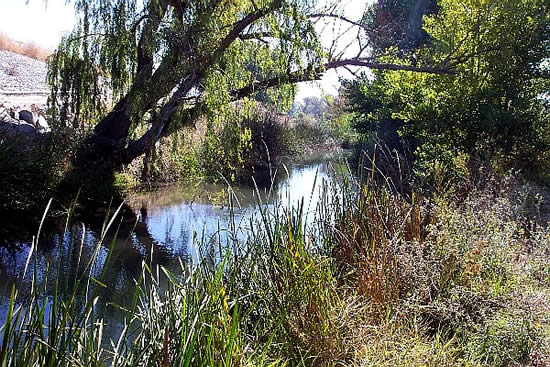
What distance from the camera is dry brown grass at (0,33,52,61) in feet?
67.4

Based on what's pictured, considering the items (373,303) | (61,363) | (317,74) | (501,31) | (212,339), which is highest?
(501,31)

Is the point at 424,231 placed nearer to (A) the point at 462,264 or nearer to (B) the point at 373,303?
(A) the point at 462,264

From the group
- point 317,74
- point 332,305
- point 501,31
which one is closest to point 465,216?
point 332,305

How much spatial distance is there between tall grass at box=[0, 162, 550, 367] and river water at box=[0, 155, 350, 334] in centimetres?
69

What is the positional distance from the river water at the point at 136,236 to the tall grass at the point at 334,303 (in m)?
0.69

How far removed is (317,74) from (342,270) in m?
6.09

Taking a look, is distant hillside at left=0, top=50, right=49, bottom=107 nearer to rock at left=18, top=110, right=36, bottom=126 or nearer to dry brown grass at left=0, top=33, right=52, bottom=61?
dry brown grass at left=0, top=33, right=52, bottom=61

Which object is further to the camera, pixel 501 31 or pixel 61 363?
pixel 501 31

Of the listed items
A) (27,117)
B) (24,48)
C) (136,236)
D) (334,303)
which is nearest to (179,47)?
(136,236)

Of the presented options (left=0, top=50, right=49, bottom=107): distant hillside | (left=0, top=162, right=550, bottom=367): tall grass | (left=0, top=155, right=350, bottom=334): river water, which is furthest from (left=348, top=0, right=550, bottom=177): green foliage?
(left=0, top=50, right=49, bottom=107): distant hillside

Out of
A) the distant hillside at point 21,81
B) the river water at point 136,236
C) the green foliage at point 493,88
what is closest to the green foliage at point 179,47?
the river water at point 136,236

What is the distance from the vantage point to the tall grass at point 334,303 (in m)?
1.99

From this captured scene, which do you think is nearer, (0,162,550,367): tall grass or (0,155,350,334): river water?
(0,162,550,367): tall grass

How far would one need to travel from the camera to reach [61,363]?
5.08ft
